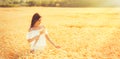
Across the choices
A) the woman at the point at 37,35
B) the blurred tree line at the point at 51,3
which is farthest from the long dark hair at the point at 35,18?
the blurred tree line at the point at 51,3

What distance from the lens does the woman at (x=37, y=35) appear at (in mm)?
3164

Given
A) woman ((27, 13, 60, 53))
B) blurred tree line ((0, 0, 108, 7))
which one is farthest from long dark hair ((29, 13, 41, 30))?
blurred tree line ((0, 0, 108, 7))

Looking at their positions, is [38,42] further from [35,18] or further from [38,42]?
[35,18]

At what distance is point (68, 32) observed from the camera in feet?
10.6

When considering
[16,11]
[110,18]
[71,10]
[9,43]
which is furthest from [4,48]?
[110,18]

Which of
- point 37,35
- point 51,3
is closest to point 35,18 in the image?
point 37,35

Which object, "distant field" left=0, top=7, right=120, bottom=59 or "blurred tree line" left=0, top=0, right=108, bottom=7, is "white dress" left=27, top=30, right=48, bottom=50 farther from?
"blurred tree line" left=0, top=0, right=108, bottom=7

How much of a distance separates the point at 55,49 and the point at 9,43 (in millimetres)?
541

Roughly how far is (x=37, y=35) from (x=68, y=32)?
13.5 inches

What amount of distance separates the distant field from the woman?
6 centimetres

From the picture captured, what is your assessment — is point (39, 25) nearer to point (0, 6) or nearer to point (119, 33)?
point (0, 6)

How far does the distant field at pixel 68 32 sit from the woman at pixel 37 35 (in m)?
0.06

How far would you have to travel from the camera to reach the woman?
316cm

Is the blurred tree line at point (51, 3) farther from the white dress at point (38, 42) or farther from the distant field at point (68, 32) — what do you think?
the white dress at point (38, 42)
